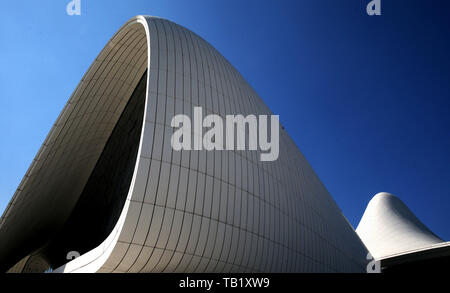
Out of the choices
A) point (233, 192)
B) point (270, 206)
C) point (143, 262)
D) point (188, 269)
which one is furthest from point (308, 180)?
point (143, 262)

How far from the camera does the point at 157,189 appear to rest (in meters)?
7.45

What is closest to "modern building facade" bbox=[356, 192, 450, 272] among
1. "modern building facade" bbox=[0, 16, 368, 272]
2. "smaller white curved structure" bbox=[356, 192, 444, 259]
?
"smaller white curved structure" bbox=[356, 192, 444, 259]

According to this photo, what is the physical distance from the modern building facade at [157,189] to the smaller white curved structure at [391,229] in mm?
13916

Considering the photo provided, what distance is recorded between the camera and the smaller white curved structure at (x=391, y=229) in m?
30.4

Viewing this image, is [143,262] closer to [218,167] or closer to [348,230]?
[218,167]

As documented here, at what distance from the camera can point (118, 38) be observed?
488 inches

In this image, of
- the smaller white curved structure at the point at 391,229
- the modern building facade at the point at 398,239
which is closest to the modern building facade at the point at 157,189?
the modern building facade at the point at 398,239

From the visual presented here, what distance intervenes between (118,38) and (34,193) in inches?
324

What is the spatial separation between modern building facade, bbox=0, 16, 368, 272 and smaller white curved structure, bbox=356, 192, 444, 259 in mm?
13916

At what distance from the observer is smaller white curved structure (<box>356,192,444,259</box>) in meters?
30.4

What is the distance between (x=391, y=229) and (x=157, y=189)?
118 ft

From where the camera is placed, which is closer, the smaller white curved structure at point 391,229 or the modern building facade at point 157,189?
the modern building facade at point 157,189

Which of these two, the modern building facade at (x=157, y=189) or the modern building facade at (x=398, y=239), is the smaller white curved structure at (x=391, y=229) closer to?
the modern building facade at (x=398, y=239)

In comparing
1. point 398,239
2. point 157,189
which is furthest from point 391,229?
point 157,189
